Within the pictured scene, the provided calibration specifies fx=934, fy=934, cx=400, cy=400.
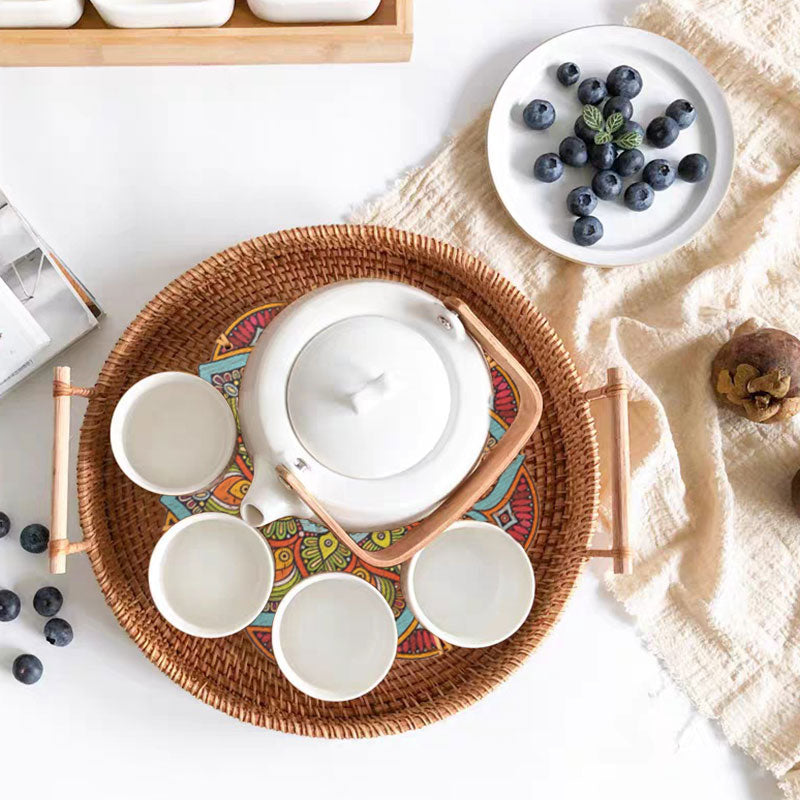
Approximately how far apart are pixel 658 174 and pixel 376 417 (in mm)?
513

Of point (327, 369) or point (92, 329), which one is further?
point (92, 329)

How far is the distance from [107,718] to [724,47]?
3.30ft

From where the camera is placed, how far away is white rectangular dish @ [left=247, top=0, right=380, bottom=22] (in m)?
0.91

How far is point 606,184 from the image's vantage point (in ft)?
3.34

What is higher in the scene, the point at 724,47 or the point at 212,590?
the point at 724,47

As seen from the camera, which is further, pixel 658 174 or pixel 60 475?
pixel 658 174

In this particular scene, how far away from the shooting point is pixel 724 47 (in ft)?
3.53

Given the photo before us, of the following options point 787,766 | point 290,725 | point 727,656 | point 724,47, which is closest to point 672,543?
point 727,656

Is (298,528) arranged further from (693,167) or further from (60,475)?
(693,167)

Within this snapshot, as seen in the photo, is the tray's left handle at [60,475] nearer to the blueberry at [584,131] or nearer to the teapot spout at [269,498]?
the teapot spout at [269,498]

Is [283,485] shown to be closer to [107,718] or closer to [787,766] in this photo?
[107,718]

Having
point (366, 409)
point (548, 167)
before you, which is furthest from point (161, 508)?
point (548, 167)

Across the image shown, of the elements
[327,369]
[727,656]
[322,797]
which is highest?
[327,369]

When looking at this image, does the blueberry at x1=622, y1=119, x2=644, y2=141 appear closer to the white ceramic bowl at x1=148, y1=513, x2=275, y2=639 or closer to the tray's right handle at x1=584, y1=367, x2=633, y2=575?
the tray's right handle at x1=584, y1=367, x2=633, y2=575
